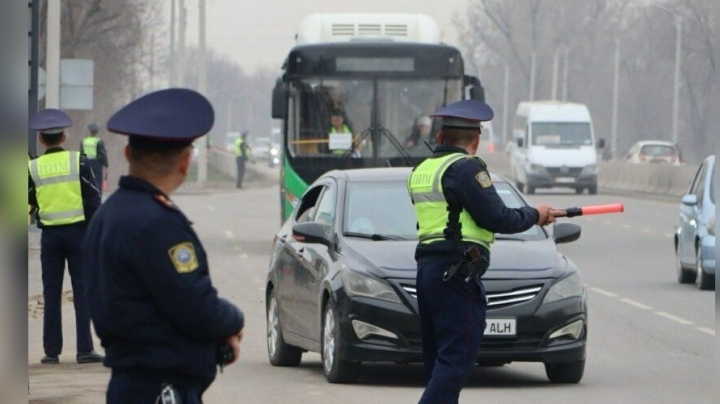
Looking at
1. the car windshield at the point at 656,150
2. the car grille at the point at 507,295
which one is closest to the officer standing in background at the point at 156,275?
the car grille at the point at 507,295

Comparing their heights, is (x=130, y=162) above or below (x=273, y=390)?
above

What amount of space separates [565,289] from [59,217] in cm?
378

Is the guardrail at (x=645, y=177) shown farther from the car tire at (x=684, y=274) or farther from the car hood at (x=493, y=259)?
the car hood at (x=493, y=259)

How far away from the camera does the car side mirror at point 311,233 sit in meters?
12.5

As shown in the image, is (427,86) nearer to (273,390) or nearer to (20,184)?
(273,390)

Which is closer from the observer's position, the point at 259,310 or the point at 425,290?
the point at 425,290

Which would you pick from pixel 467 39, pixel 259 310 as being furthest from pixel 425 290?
pixel 467 39

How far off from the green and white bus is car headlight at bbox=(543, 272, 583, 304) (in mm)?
11695

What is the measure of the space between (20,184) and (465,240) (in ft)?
10.5

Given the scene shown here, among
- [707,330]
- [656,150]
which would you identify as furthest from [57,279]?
[656,150]

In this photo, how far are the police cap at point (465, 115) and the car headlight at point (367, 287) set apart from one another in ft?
10.3

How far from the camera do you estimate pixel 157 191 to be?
550 centimetres

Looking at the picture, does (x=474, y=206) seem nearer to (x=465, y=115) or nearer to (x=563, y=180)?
(x=465, y=115)

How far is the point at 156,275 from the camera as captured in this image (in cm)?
538
